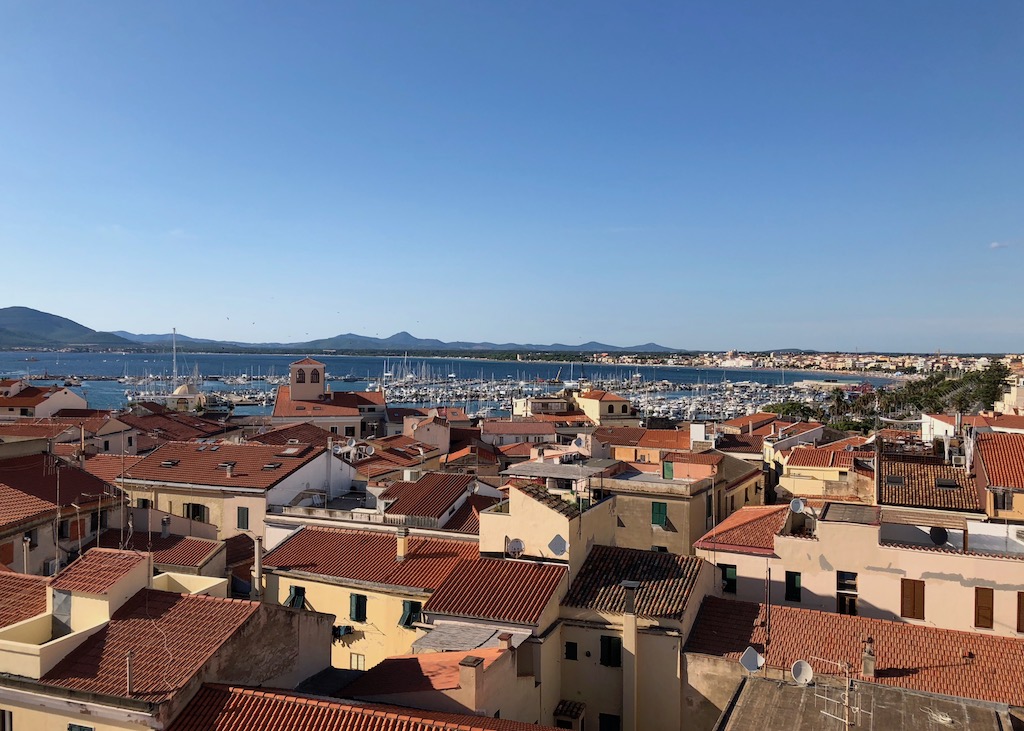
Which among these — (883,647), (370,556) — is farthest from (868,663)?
(370,556)

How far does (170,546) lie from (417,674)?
14659mm

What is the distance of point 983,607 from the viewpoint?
1828 cm

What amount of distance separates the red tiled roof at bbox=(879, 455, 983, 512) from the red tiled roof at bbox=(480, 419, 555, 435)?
1813 inches

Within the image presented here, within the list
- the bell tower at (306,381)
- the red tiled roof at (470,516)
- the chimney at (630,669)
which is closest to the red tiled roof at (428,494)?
the red tiled roof at (470,516)

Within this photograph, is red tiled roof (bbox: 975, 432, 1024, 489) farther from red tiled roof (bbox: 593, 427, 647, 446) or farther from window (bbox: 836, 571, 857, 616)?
red tiled roof (bbox: 593, 427, 647, 446)

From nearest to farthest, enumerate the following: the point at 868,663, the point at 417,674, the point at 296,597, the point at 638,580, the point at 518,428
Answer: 1. the point at 417,674
2. the point at 868,663
3. the point at 638,580
4. the point at 296,597
5. the point at 518,428

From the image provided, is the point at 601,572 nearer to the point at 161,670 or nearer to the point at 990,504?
the point at 161,670

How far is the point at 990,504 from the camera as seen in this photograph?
22.4m

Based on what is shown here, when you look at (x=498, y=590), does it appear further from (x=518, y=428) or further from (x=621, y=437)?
(x=518, y=428)

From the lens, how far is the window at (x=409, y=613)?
19875mm

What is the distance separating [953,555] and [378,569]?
14.8m

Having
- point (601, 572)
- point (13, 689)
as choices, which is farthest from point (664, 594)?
point (13, 689)

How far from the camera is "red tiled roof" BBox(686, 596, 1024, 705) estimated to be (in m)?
15.5

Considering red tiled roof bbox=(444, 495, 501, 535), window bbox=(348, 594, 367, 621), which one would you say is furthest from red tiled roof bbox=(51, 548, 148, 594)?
red tiled roof bbox=(444, 495, 501, 535)
